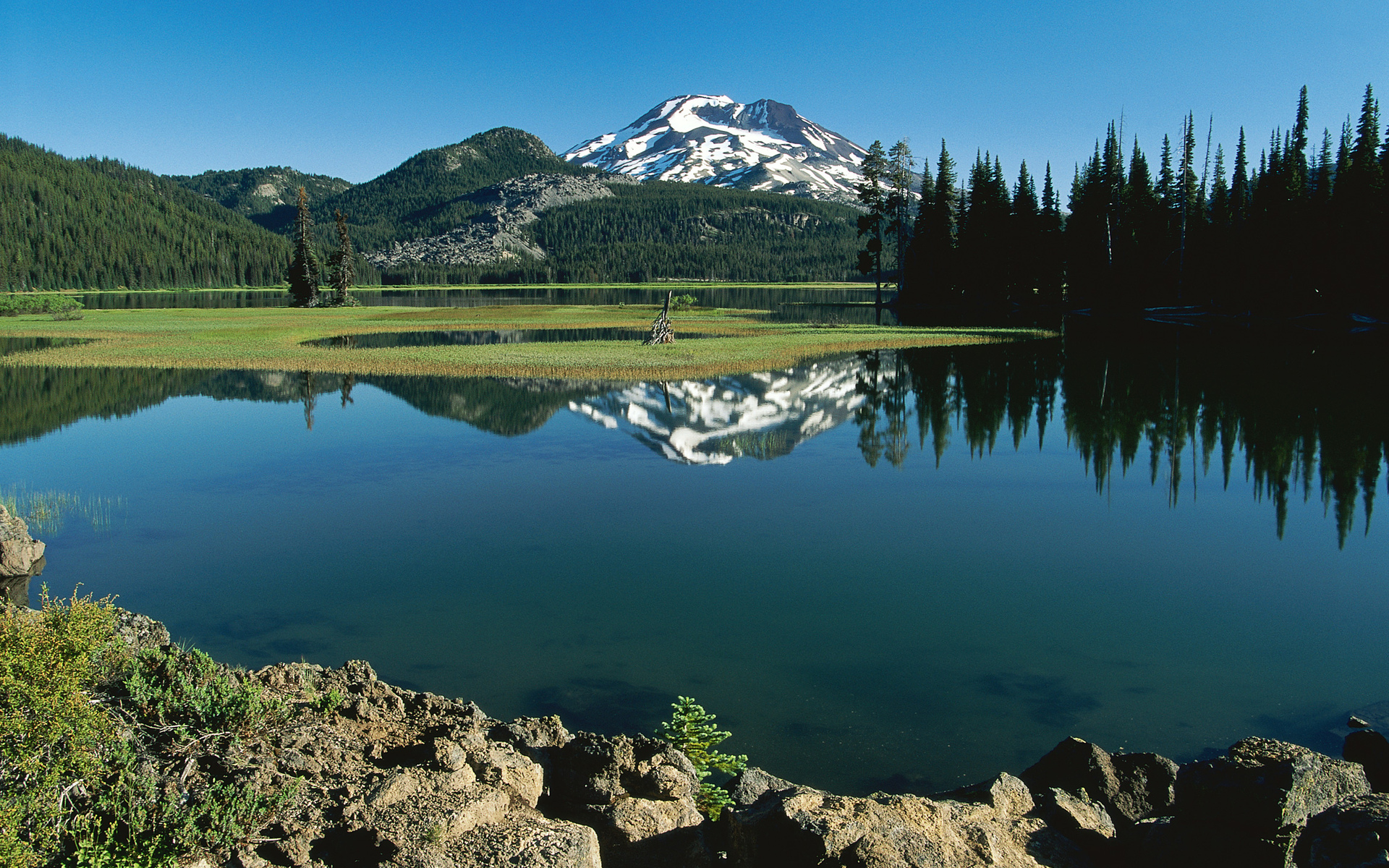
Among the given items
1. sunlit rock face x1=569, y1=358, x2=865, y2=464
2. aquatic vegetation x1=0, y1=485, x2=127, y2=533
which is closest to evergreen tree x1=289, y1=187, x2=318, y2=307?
sunlit rock face x1=569, y1=358, x2=865, y2=464

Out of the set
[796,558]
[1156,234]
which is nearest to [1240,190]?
[1156,234]

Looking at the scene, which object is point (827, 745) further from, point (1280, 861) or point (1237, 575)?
point (1237, 575)

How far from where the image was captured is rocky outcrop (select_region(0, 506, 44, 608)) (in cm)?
1316

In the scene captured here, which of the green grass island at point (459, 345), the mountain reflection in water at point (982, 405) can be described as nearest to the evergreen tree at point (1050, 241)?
the green grass island at point (459, 345)

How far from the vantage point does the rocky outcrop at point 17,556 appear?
13.2 metres

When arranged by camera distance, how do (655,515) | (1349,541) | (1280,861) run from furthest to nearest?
1. (655,515)
2. (1349,541)
3. (1280,861)

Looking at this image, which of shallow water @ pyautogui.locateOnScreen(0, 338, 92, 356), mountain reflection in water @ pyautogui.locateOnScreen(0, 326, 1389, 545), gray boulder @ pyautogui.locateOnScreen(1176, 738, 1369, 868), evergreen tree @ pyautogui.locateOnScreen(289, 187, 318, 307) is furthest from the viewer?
evergreen tree @ pyautogui.locateOnScreen(289, 187, 318, 307)

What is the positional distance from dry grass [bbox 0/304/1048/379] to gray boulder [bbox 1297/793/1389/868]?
105 ft

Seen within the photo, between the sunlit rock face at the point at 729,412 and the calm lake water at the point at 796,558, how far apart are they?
0.82 feet

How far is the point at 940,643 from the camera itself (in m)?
10.7

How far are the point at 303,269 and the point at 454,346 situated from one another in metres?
54.8

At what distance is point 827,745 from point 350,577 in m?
7.92

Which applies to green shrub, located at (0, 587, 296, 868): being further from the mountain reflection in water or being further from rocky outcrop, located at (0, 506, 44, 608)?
the mountain reflection in water

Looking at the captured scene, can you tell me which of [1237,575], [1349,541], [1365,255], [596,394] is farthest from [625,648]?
[1365,255]
